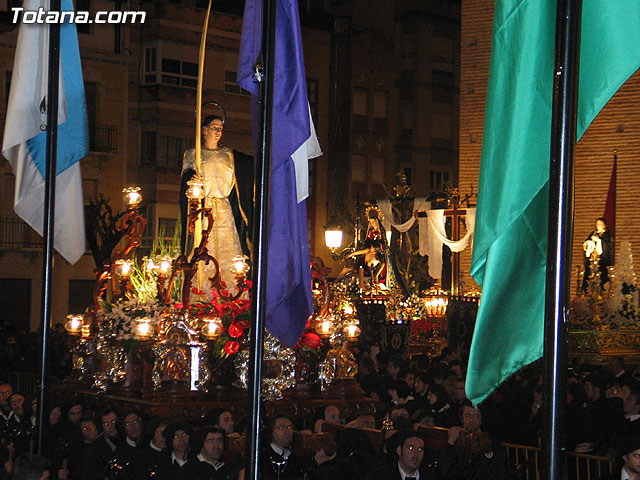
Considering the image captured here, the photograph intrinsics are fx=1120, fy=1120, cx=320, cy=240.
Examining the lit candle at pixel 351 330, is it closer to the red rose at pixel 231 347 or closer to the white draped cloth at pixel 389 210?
the red rose at pixel 231 347

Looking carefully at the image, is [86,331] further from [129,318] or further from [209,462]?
[209,462]

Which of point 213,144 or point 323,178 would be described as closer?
point 213,144

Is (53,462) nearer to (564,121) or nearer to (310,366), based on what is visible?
(310,366)

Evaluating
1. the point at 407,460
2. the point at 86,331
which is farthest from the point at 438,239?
the point at 407,460

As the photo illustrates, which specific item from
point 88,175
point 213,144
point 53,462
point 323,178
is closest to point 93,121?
point 88,175

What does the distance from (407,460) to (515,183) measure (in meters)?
4.21

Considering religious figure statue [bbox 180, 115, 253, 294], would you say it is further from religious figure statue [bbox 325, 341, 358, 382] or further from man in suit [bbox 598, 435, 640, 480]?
man in suit [bbox 598, 435, 640, 480]

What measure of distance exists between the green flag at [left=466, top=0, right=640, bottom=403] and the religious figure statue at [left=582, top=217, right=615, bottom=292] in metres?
16.6

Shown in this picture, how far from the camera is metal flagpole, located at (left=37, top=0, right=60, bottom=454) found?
5887 millimetres

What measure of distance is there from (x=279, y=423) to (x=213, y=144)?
15.2 ft

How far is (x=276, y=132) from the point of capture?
19.1 ft

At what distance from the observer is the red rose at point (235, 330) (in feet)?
35.2

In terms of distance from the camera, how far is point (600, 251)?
2048cm

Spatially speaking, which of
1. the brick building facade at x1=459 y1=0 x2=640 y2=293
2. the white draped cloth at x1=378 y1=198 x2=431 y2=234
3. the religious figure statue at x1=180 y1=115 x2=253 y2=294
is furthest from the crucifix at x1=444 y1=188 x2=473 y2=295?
the religious figure statue at x1=180 y1=115 x2=253 y2=294
